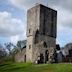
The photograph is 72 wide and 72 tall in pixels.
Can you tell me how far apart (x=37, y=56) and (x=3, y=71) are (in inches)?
437

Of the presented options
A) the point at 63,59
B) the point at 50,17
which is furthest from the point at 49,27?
the point at 63,59

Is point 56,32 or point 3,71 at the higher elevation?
point 56,32

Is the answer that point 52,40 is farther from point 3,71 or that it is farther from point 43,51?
point 3,71

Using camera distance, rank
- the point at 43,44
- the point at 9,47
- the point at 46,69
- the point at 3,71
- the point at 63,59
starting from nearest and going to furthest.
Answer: the point at 46,69, the point at 3,71, the point at 43,44, the point at 63,59, the point at 9,47

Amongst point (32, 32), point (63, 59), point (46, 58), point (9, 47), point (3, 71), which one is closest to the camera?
point (3, 71)

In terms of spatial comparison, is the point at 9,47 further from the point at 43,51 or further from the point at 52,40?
the point at 43,51

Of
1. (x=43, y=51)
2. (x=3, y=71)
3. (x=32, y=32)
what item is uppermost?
(x=32, y=32)

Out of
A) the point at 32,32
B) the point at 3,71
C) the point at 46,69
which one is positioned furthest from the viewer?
the point at 32,32

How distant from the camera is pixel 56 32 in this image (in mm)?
47781

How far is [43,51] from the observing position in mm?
36750

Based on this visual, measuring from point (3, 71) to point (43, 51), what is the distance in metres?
11.0

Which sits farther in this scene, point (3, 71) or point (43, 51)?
point (43, 51)

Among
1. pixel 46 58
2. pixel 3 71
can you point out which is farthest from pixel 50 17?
pixel 3 71

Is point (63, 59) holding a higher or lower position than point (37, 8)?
lower
